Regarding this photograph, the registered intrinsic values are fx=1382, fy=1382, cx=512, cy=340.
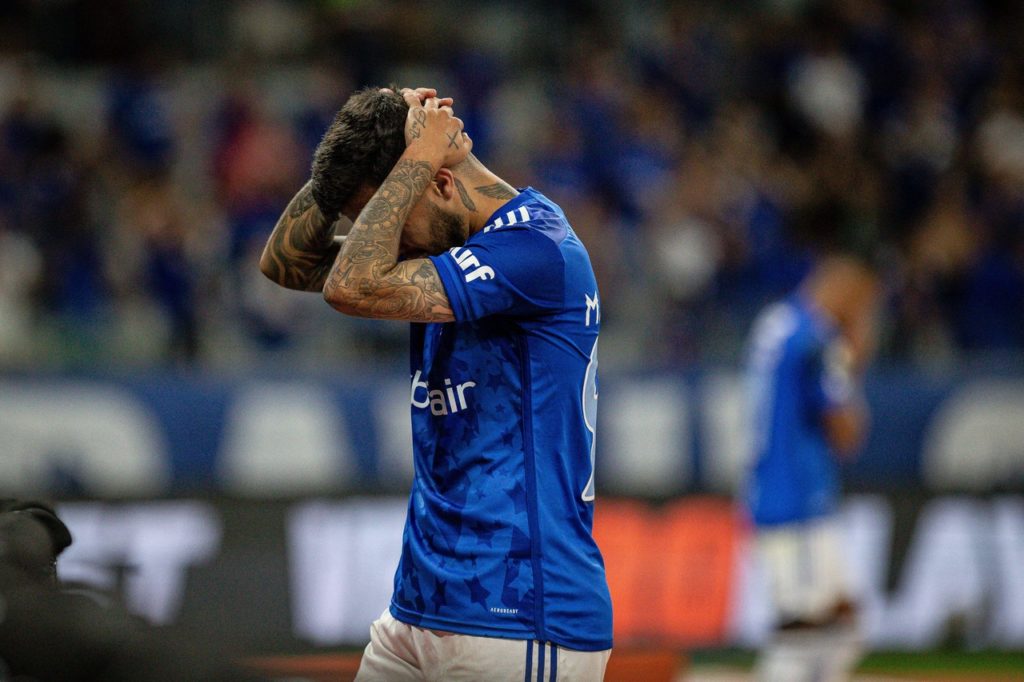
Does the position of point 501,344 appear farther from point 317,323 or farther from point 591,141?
point 591,141

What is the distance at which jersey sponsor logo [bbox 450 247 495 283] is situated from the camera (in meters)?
3.39

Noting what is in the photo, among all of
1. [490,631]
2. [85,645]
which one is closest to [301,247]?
[490,631]

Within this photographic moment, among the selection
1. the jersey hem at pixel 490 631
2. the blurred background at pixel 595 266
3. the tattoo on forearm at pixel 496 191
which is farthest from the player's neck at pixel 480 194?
the blurred background at pixel 595 266

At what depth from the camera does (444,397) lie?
141 inches

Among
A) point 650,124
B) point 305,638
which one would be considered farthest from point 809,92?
point 305,638

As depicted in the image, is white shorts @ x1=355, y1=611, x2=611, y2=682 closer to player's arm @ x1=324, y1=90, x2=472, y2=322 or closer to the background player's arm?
player's arm @ x1=324, y1=90, x2=472, y2=322

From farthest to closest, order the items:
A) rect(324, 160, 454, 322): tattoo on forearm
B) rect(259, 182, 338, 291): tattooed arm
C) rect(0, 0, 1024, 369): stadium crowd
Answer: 1. rect(0, 0, 1024, 369): stadium crowd
2. rect(259, 182, 338, 291): tattooed arm
3. rect(324, 160, 454, 322): tattoo on forearm

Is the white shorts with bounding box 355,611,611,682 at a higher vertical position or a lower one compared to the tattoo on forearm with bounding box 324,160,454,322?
lower

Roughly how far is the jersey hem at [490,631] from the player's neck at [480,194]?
101cm

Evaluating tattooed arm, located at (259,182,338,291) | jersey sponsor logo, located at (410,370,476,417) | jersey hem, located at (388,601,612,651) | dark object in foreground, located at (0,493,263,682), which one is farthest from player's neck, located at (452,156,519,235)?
dark object in foreground, located at (0,493,263,682)

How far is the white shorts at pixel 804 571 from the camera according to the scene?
6.55 m

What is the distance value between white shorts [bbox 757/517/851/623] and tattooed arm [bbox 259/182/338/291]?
330cm

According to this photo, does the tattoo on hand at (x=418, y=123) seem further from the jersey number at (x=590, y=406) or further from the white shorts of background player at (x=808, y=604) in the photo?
the white shorts of background player at (x=808, y=604)

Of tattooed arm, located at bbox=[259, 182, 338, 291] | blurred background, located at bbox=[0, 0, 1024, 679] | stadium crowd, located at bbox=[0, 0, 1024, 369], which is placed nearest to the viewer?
tattooed arm, located at bbox=[259, 182, 338, 291]
